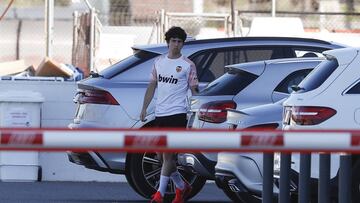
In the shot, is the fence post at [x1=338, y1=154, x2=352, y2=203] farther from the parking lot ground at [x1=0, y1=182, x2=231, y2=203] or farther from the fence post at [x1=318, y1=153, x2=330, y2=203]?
the parking lot ground at [x1=0, y1=182, x2=231, y2=203]

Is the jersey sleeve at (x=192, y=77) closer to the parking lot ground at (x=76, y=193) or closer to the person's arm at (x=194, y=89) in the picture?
the person's arm at (x=194, y=89)

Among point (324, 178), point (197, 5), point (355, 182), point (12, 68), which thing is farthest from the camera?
point (197, 5)

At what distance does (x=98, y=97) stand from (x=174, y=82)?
4.90 feet

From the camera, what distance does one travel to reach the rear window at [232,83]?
463 inches

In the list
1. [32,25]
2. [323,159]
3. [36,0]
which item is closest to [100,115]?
[323,159]

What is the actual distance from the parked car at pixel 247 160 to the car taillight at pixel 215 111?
29.6 inches

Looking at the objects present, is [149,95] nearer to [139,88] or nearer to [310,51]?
[139,88]

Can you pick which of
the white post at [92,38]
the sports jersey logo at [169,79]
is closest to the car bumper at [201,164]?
the sports jersey logo at [169,79]

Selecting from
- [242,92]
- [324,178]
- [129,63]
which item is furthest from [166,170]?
[324,178]

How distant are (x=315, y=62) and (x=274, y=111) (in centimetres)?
144

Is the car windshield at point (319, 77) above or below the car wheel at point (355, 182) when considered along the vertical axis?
above

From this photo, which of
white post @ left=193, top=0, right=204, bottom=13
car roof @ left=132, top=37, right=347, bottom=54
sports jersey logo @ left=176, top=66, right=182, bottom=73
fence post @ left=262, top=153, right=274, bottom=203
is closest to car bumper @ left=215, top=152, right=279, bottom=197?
fence post @ left=262, top=153, right=274, bottom=203

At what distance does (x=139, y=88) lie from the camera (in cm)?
1305

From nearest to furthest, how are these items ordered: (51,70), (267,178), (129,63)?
(267,178), (129,63), (51,70)
